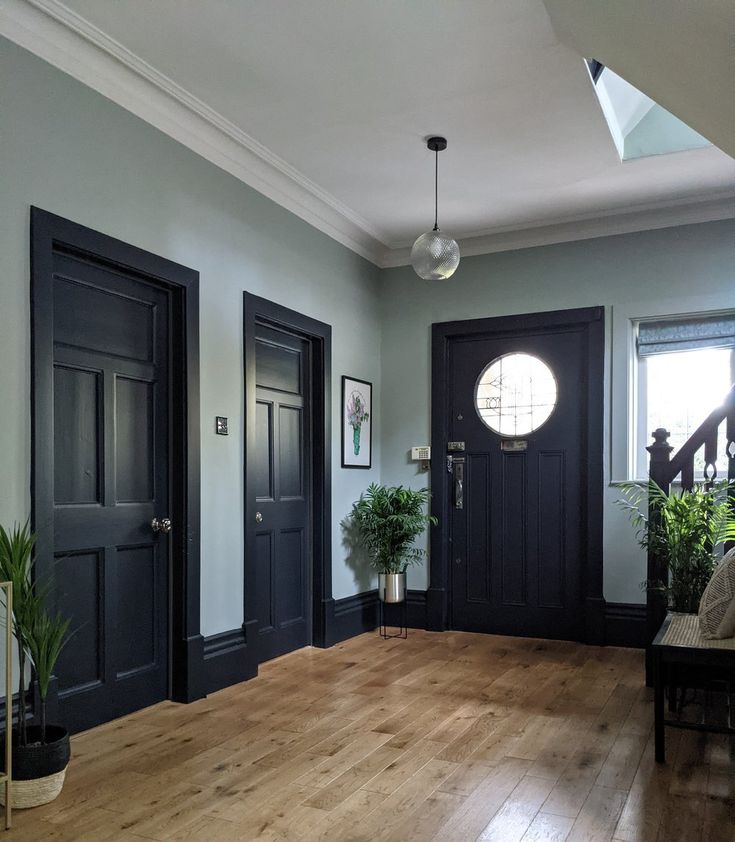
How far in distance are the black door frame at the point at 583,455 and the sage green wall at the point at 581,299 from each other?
0.19 feet

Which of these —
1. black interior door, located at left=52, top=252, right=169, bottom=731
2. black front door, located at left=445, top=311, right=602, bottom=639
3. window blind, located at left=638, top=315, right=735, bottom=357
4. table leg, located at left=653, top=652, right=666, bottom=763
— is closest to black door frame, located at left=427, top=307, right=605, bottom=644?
black front door, located at left=445, top=311, right=602, bottom=639

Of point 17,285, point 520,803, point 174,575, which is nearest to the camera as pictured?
point 520,803

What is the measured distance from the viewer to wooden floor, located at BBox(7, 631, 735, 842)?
2441 mm

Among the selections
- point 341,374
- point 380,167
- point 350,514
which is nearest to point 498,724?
point 350,514

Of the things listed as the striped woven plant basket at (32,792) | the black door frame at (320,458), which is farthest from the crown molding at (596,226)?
the striped woven plant basket at (32,792)

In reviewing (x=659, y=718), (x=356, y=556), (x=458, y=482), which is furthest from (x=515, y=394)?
(x=659, y=718)

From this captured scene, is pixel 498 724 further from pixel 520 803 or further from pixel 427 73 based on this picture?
pixel 427 73

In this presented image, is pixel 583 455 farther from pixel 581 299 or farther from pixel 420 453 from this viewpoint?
pixel 420 453

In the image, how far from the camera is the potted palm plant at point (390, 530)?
17.7ft

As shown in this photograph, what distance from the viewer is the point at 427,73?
3.52 meters

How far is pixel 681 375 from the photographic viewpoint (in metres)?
5.18

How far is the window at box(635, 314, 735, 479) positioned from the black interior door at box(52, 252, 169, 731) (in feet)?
10.5

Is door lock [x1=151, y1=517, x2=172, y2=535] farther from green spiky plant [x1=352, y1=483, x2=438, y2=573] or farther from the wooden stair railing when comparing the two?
the wooden stair railing

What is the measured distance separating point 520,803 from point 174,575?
1.99 metres
